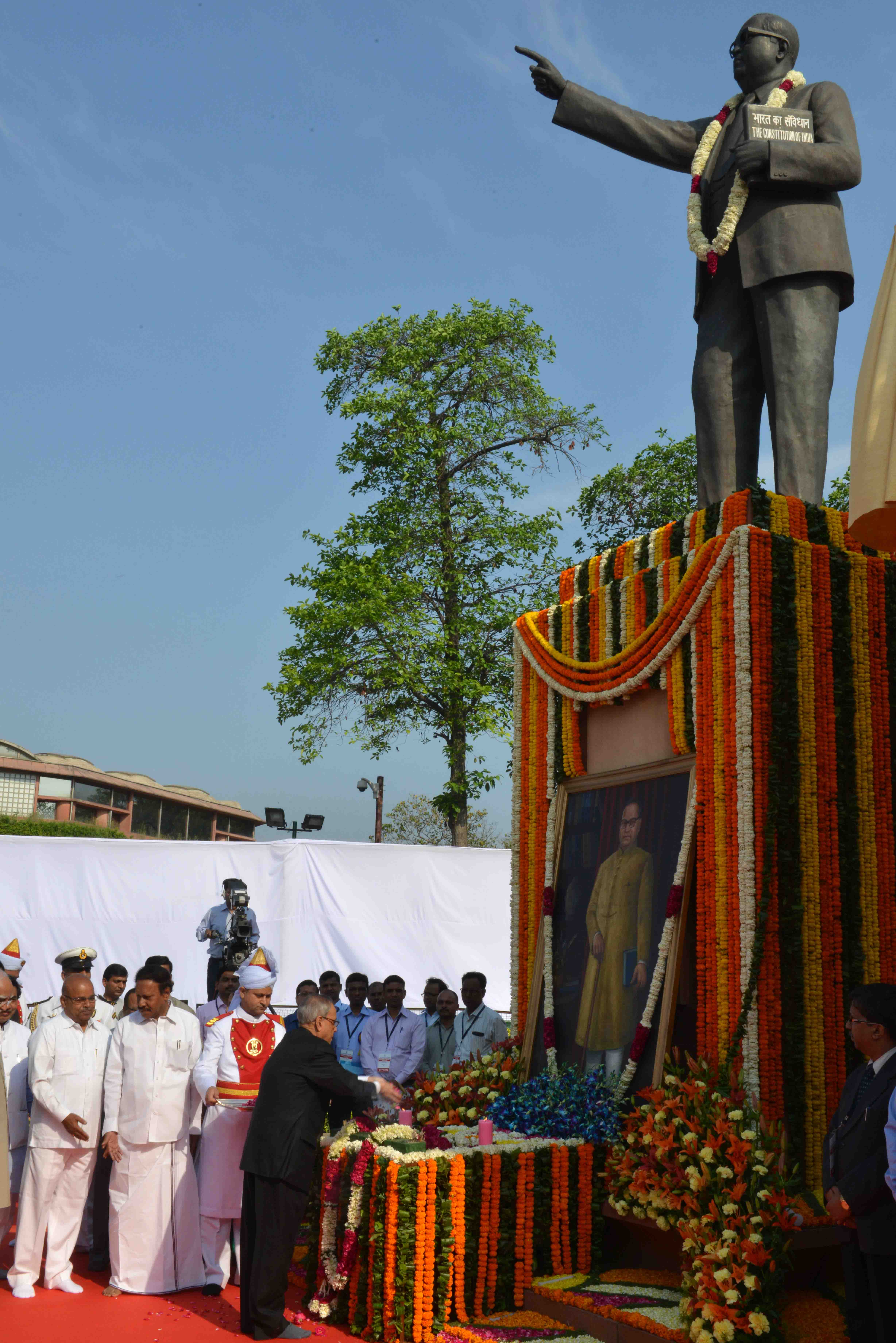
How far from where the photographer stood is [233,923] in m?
10.3

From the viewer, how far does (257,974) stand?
7.11 metres

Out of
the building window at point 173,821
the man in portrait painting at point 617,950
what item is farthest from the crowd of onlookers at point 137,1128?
the building window at point 173,821

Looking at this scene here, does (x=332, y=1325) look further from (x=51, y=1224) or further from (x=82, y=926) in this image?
(x=82, y=926)

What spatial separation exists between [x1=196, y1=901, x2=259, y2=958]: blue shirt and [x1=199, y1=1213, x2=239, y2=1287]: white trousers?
3.40m

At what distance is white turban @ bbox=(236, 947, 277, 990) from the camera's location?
23.2 feet

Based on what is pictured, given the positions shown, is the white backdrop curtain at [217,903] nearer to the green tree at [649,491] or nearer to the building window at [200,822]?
the green tree at [649,491]

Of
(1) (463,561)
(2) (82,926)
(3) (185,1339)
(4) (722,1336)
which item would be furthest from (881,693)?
(1) (463,561)

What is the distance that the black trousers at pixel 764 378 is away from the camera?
6.90 metres

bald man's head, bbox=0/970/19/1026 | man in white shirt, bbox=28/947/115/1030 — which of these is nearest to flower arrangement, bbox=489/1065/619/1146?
man in white shirt, bbox=28/947/115/1030

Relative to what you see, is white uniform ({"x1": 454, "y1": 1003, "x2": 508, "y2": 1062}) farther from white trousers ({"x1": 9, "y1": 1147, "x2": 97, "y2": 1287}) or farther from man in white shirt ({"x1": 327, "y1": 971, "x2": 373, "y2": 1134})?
white trousers ({"x1": 9, "y1": 1147, "x2": 97, "y2": 1287})

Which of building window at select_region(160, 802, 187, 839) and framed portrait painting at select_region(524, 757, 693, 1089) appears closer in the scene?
framed portrait painting at select_region(524, 757, 693, 1089)

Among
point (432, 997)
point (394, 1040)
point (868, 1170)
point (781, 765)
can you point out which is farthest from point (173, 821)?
point (868, 1170)

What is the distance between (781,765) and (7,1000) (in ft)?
16.3

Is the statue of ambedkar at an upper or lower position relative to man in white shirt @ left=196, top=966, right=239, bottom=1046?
upper
